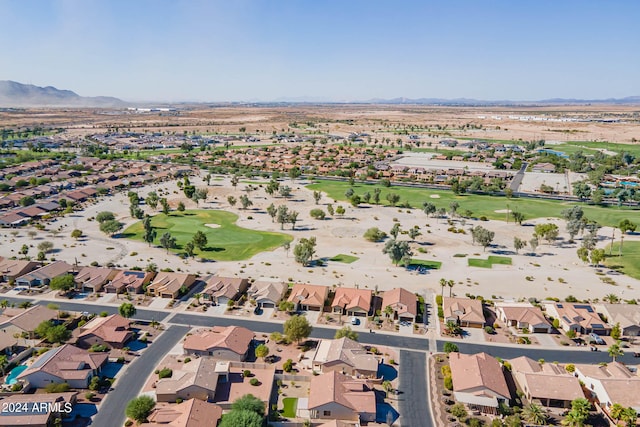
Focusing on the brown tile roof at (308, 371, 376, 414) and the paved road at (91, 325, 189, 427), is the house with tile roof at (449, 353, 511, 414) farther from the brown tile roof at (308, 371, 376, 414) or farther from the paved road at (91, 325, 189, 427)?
the paved road at (91, 325, 189, 427)

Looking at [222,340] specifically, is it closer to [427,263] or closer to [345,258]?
[345,258]

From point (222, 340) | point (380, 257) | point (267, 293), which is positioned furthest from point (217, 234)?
point (222, 340)

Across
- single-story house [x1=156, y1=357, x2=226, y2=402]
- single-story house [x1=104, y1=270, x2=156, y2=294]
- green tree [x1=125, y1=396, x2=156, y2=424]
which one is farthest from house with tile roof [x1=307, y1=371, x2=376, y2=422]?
single-story house [x1=104, y1=270, x2=156, y2=294]

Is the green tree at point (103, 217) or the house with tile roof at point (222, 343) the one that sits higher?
the green tree at point (103, 217)


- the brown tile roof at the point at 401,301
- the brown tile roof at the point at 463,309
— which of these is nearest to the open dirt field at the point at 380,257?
the brown tile roof at the point at 401,301

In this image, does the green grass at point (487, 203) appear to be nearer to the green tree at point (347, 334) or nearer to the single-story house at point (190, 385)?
the green tree at point (347, 334)
